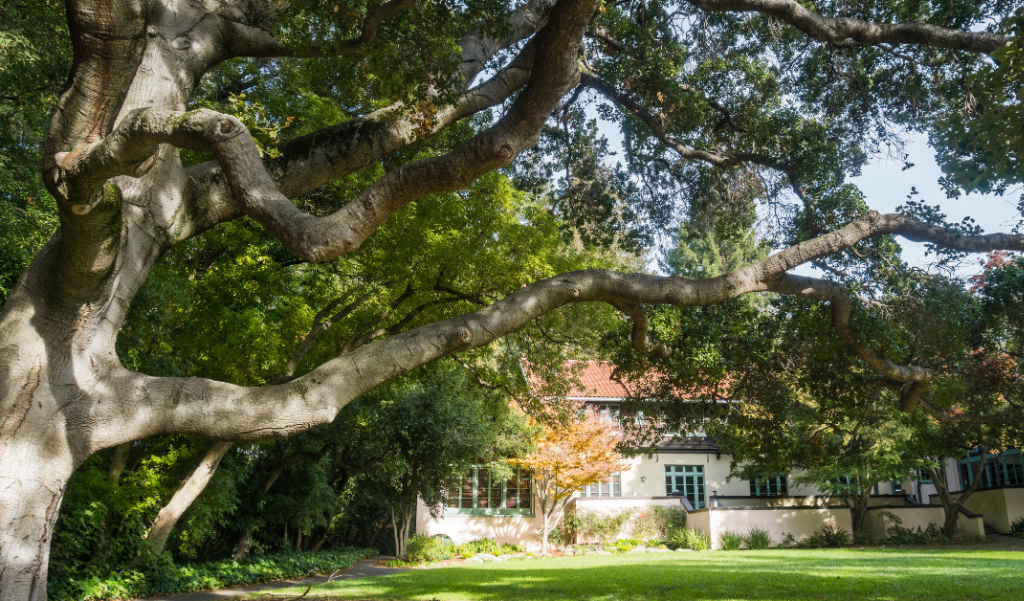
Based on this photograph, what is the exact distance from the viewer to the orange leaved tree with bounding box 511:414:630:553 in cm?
2078

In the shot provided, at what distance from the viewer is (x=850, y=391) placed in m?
10.5

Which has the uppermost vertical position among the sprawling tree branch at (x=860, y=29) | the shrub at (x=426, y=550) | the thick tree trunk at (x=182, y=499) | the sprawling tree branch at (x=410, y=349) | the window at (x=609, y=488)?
the sprawling tree branch at (x=860, y=29)

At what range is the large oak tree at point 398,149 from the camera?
4.71 meters

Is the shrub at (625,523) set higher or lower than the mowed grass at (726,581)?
lower

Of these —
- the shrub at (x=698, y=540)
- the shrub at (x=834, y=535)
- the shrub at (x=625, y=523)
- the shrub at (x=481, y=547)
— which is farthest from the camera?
the shrub at (x=625, y=523)

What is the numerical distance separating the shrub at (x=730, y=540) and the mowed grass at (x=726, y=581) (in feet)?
17.9

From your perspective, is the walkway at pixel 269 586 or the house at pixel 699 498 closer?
the walkway at pixel 269 586

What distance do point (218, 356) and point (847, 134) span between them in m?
11.4

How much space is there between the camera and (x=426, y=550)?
64.6ft

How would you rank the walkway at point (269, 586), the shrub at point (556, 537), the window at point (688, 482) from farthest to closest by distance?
1. the window at point (688, 482)
2. the shrub at point (556, 537)
3. the walkway at point (269, 586)

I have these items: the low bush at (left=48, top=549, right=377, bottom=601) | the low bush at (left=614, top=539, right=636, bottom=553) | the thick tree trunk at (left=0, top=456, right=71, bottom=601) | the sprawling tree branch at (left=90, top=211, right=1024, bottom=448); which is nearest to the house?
the low bush at (left=614, top=539, right=636, bottom=553)

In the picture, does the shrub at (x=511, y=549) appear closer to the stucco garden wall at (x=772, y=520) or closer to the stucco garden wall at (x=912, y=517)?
the stucco garden wall at (x=772, y=520)

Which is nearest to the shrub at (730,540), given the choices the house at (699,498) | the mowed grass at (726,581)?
the house at (699,498)

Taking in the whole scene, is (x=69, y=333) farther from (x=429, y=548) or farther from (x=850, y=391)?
(x=429, y=548)
